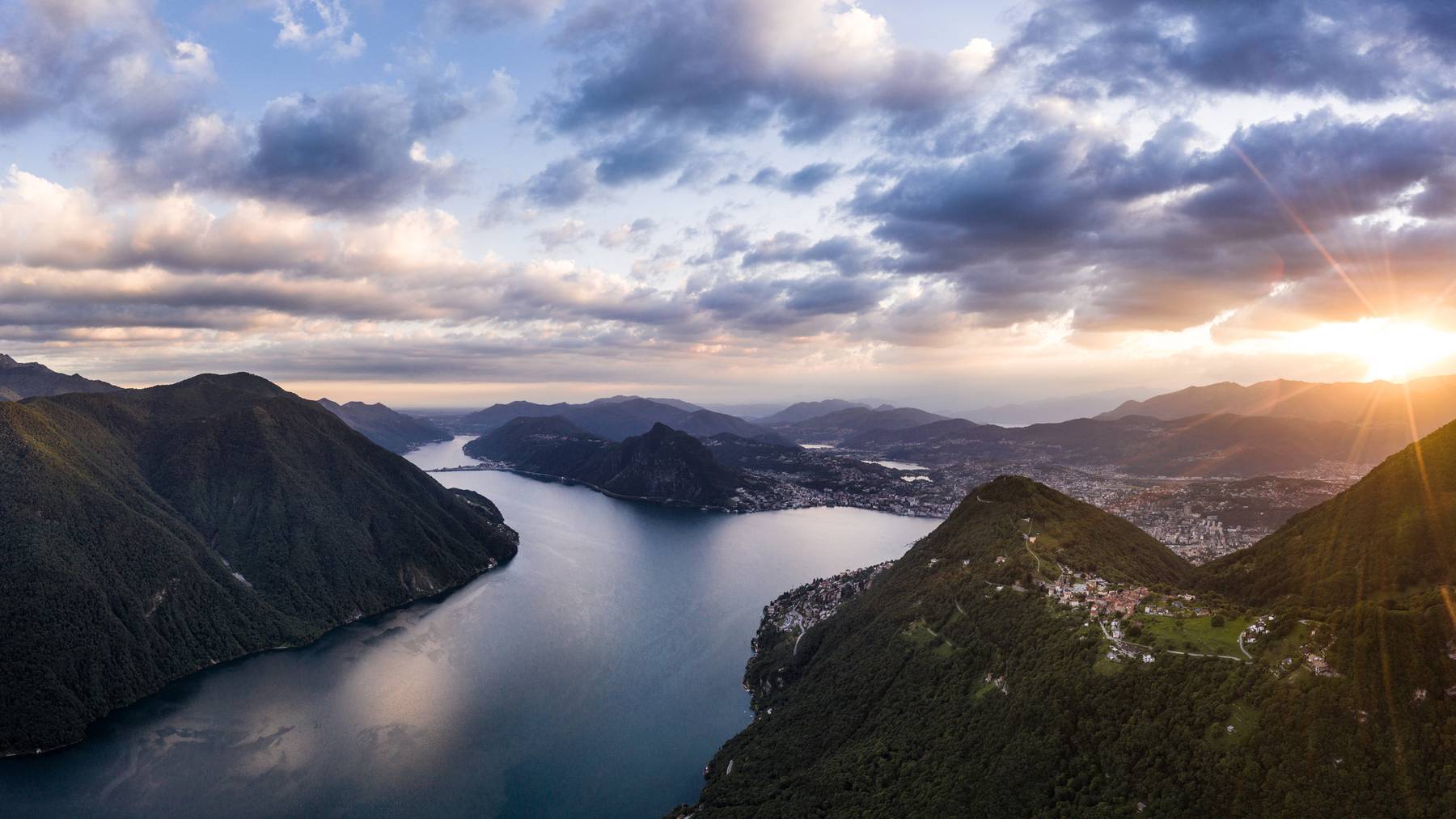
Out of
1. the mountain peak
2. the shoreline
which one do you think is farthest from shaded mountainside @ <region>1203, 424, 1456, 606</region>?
the shoreline

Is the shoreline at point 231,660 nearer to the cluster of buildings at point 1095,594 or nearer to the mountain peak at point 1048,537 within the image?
the mountain peak at point 1048,537

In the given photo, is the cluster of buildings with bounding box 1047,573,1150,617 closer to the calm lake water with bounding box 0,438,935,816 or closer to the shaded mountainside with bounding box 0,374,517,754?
the calm lake water with bounding box 0,438,935,816

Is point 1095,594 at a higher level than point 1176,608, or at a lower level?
lower

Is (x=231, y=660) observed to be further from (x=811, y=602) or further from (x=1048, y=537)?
(x=1048, y=537)

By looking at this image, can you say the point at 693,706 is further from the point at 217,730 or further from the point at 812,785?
the point at 217,730

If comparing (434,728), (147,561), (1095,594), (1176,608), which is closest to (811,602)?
(1095,594)

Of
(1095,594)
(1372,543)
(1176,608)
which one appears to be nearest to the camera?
(1176,608)

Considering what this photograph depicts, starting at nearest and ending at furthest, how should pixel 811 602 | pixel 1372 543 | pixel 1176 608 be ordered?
1. pixel 1176 608
2. pixel 1372 543
3. pixel 811 602
